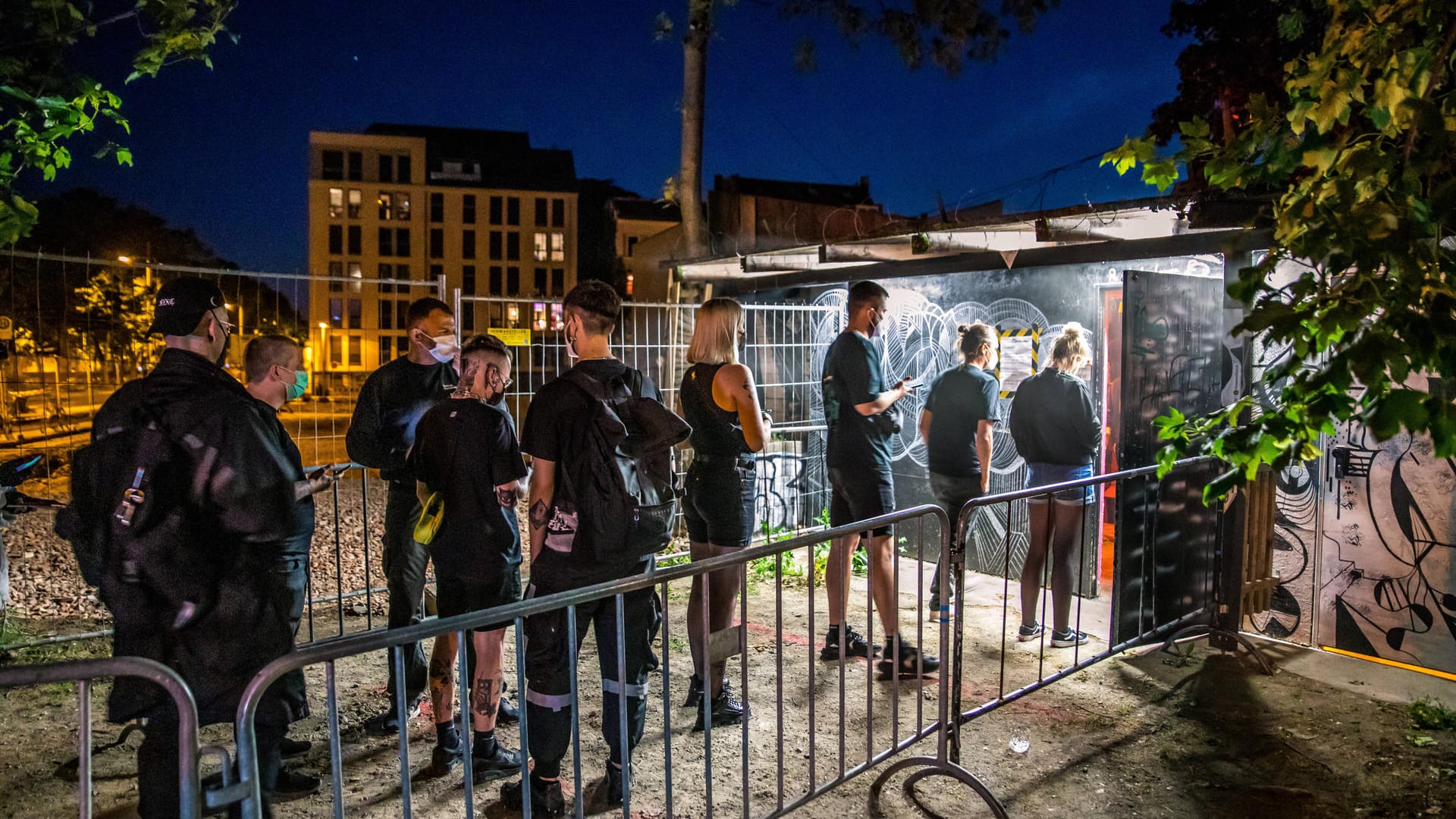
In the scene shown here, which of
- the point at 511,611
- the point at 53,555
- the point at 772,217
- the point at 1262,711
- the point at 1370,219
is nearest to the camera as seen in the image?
the point at 1370,219

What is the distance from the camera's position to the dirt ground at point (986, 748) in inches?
155

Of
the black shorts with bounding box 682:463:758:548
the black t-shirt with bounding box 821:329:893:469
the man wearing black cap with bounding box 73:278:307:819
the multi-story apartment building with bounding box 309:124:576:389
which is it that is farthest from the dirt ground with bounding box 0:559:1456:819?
the multi-story apartment building with bounding box 309:124:576:389

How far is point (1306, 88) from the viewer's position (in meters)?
2.67

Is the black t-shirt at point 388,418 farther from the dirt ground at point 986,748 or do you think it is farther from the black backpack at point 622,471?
the dirt ground at point 986,748

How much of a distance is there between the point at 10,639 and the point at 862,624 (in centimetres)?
574

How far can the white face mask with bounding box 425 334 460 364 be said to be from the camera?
4461 millimetres

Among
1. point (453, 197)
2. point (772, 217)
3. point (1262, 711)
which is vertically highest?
point (453, 197)

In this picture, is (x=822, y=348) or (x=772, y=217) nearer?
(x=822, y=348)

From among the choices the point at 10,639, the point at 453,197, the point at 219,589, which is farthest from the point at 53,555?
the point at 453,197

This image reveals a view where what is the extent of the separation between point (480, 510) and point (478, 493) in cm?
7

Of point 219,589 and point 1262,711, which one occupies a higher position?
point 219,589

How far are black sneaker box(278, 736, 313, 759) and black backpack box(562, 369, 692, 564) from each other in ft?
6.62

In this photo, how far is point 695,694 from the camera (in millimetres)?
4902

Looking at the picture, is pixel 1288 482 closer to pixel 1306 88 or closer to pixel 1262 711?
pixel 1262 711
